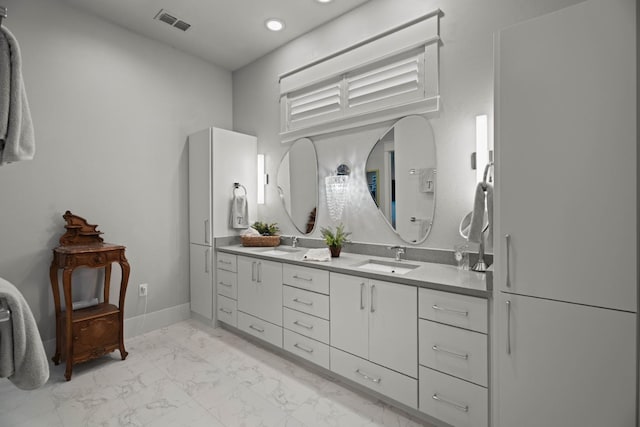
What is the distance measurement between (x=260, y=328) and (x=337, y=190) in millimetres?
1382

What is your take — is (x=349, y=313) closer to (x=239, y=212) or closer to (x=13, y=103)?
(x=239, y=212)

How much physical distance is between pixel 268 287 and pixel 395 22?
7.65 ft

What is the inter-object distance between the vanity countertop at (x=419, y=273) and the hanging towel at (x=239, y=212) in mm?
617

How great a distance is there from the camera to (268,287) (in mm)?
2693

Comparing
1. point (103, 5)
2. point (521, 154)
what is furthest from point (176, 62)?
point (521, 154)

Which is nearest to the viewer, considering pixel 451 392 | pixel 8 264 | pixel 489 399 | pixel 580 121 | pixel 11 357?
pixel 11 357

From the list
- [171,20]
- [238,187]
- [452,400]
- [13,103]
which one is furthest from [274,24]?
[452,400]

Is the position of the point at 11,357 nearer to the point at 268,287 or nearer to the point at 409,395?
the point at 268,287

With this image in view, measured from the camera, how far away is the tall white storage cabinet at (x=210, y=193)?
10.5 feet

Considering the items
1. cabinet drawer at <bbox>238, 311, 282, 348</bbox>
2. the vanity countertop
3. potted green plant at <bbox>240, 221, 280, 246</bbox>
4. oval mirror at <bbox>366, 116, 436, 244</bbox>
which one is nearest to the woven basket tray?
potted green plant at <bbox>240, 221, 280, 246</bbox>

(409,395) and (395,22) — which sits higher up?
(395,22)

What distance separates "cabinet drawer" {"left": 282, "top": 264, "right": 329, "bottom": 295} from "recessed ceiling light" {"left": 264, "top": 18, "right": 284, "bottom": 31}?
219 cm

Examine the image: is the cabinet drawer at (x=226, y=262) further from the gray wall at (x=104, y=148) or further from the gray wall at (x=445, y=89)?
the gray wall at (x=445, y=89)

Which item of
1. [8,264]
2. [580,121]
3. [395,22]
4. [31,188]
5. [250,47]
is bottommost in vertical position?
[8,264]
